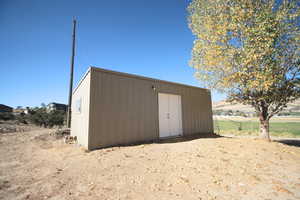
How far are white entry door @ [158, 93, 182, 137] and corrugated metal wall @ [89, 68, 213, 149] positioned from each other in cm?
31

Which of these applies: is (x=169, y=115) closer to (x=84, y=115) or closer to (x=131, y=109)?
(x=131, y=109)

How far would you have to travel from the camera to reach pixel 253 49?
506 cm

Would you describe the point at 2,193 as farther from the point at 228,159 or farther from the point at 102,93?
the point at 228,159

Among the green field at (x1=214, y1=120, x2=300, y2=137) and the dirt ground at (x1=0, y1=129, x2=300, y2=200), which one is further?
the green field at (x1=214, y1=120, x2=300, y2=137)

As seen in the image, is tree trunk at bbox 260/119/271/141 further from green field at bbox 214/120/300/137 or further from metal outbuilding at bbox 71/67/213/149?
green field at bbox 214/120/300/137

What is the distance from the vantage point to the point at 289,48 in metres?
5.54

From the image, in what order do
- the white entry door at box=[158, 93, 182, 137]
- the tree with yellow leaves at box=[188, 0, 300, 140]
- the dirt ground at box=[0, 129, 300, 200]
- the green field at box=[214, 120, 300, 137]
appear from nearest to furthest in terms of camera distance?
the dirt ground at box=[0, 129, 300, 200], the tree with yellow leaves at box=[188, 0, 300, 140], the white entry door at box=[158, 93, 182, 137], the green field at box=[214, 120, 300, 137]

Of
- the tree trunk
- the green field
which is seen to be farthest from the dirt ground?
the green field

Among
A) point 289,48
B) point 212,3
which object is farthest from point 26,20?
point 289,48

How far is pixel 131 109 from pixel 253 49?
534cm

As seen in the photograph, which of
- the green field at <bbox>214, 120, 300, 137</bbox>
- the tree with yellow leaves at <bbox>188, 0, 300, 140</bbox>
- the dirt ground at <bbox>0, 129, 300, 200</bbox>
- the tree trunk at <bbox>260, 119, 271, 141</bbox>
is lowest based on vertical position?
the green field at <bbox>214, 120, 300, 137</bbox>

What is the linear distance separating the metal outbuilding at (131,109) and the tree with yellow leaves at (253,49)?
2276mm

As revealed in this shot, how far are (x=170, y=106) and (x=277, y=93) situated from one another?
4757mm

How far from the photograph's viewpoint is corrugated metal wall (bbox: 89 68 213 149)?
4.71 metres
